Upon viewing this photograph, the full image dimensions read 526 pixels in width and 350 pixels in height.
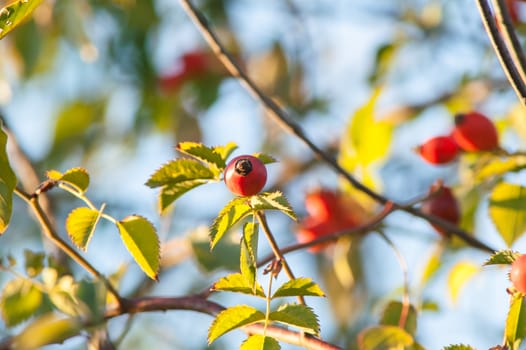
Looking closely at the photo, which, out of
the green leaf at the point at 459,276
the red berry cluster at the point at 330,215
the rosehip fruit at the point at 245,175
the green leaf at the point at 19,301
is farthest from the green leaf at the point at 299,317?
the red berry cluster at the point at 330,215

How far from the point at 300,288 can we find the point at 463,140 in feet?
1.96

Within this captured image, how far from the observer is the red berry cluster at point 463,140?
55.8 inches

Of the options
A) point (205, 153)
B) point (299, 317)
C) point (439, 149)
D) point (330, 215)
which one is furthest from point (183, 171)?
point (330, 215)

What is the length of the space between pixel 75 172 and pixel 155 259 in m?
0.15

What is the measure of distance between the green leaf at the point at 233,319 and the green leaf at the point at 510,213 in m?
0.58

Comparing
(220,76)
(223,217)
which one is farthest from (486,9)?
(220,76)

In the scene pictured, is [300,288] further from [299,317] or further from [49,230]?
[49,230]

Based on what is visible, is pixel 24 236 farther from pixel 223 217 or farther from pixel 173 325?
pixel 223 217


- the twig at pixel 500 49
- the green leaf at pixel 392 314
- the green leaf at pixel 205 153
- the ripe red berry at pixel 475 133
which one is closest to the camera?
the twig at pixel 500 49

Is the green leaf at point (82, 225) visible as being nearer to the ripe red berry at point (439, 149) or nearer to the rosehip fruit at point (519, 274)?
the rosehip fruit at point (519, 274)

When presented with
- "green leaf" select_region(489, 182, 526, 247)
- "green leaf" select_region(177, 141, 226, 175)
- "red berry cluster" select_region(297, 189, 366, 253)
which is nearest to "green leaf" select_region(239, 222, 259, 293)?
"green leaf" select_region(177, 141, 226, 175)

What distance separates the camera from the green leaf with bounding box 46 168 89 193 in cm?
102

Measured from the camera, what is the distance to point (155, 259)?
41.2 inches

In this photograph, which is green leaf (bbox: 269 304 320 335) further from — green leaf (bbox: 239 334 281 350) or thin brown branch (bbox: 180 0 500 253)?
thin brown branch (bbox: 180 0 500 253)
